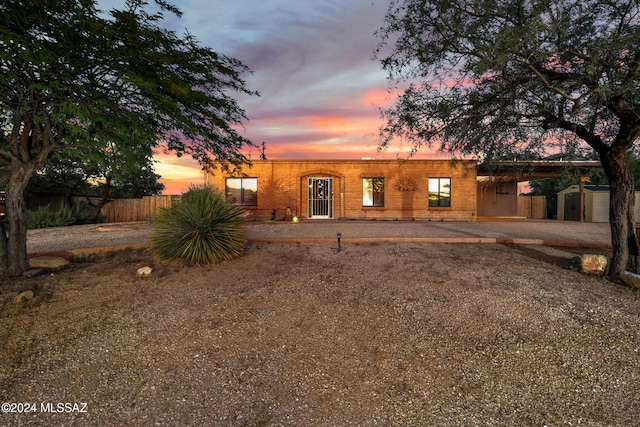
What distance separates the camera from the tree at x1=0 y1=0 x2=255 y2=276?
4.49 m

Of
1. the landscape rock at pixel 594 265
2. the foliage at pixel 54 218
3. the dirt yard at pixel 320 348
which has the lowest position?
the dirt yard at pixel 320 348

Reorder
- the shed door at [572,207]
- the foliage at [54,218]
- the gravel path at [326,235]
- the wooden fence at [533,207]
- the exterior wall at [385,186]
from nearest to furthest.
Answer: the gravel path at [326,235], the foliage at [54,218], the exterior wall at [385,186], the shed door at [572,207], the wooden fence at [533,207]

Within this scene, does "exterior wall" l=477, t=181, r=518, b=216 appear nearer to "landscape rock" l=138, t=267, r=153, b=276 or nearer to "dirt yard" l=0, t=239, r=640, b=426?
"dirt yard" l=0, t=239, r=640, b=426

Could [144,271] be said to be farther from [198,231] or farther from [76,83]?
[76,83]

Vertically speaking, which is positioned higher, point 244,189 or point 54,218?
point 244,189

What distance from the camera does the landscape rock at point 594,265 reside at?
20.0 feet

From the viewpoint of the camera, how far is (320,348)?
368 cm

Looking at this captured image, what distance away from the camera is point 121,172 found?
5695mm

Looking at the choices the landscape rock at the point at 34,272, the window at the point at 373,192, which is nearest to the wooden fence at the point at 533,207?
the window at the point at 373,192

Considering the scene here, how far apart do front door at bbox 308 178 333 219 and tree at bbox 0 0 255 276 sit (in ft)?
37.9

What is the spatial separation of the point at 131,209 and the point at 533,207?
2818 centimetres

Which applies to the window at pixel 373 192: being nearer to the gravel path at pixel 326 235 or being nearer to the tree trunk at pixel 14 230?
the gravel path at pixel 326 235

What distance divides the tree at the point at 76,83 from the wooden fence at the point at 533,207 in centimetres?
2403

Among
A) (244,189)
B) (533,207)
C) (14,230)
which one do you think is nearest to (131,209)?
(244,189)
